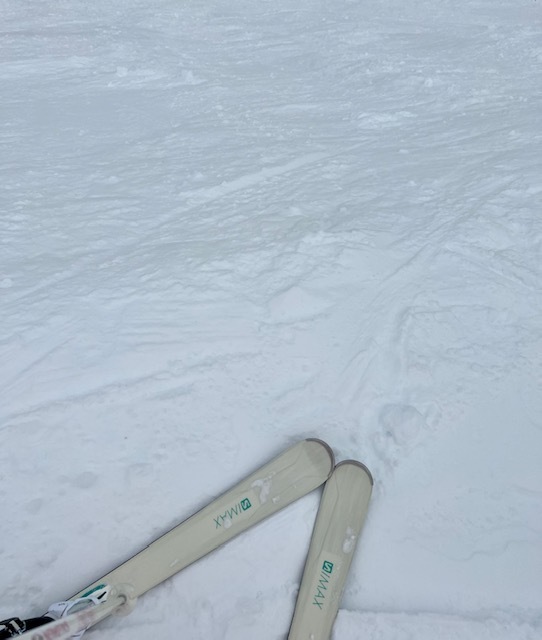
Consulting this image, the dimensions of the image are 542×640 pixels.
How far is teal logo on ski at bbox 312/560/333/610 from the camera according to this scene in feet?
7.08

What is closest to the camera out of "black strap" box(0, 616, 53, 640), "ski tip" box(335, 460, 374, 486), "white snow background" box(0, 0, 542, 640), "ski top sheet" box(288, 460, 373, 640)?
"black strap" box(0, 616, 53, 640)

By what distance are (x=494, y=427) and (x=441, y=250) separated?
1.46 metres

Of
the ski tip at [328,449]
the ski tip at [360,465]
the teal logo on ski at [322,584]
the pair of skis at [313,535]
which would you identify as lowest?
the teal logo on ski at [322,584]

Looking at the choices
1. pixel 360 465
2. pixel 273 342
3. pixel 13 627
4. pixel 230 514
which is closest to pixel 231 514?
pixel 230 514

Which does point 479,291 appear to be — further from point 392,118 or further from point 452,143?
point 392,118

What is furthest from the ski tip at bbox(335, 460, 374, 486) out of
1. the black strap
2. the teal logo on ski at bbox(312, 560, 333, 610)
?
the black strap

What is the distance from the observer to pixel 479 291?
3.50 m

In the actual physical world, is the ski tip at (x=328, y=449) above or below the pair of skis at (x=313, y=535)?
above

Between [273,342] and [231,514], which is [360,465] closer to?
[231,514]

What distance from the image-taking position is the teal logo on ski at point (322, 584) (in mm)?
2158

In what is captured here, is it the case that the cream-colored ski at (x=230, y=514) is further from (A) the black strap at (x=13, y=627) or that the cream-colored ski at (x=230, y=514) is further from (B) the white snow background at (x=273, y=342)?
(A) the black strap at (x=13, y=627)

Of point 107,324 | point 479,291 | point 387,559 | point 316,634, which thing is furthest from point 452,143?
point 316,634

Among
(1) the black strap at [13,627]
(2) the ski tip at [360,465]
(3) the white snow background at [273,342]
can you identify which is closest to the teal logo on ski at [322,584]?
(3) the white snow background at [273,342]

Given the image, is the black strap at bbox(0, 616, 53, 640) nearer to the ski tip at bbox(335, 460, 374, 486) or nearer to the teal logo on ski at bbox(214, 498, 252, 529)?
the teal logo on ski at bbox(214, 498, 252, 529)
